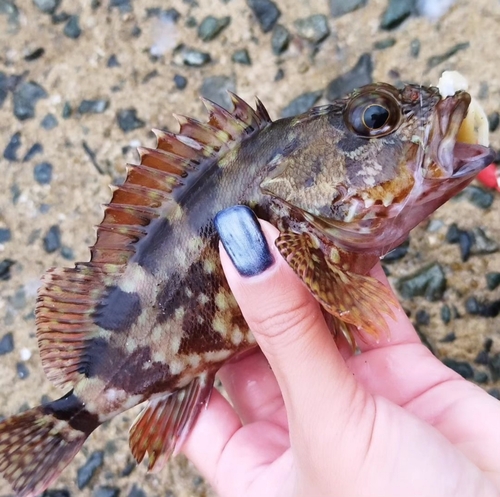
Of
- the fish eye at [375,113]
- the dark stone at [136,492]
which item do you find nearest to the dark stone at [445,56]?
the fish eye at [375,113]

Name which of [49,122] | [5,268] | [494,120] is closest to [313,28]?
[494,120]

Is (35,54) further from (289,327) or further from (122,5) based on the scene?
(289,327)

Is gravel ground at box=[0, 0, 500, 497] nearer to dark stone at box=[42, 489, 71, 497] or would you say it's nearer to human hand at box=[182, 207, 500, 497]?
dark stone at box=[42, 489, 71, 497]

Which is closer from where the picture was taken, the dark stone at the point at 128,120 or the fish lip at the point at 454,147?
the fish lip at the point at 454,147

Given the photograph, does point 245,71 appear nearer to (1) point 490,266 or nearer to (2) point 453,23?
(2) point 453,23

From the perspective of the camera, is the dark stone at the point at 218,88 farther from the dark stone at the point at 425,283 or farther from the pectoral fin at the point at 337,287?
the pectoral fin at the point at 337,287

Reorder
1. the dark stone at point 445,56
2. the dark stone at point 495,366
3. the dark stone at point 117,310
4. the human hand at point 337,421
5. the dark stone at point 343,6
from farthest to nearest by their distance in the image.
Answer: the dark stone at point 343,6
the dark stone at point 445,56
the dark stone at point 495,366
the dark stone at point 117,310
the human hand at point 337,421
